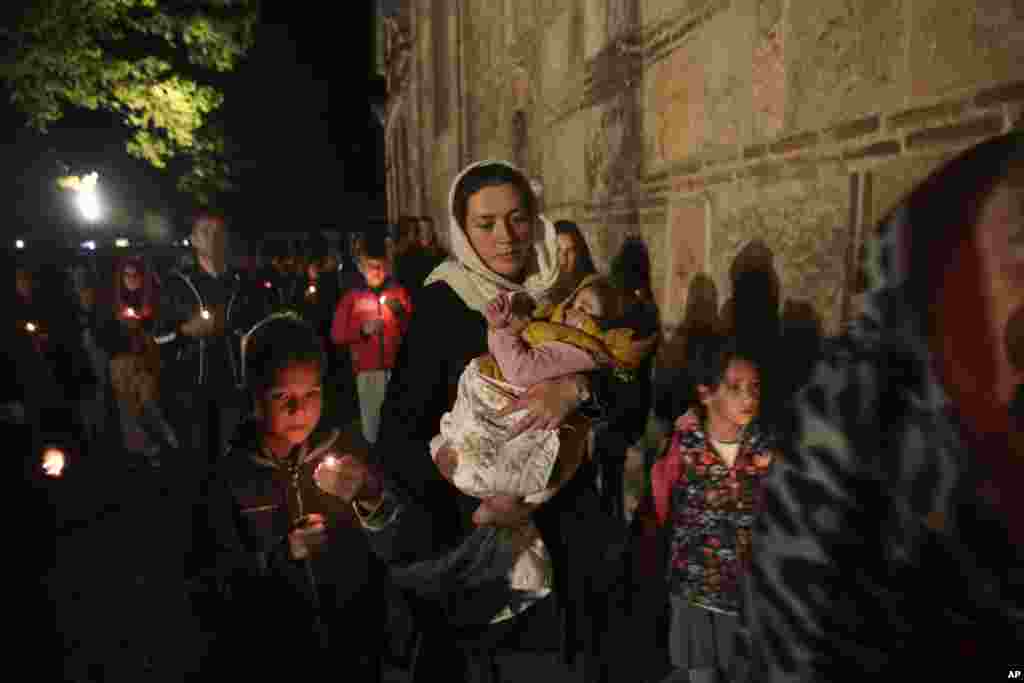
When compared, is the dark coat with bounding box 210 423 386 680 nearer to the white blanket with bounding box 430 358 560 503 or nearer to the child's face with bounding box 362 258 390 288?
the white blanket with bounding box 430 358 560 503

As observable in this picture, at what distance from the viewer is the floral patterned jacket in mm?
2514

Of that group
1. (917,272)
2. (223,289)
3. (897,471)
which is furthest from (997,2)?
(223,289)

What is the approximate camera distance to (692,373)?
3.33 metres

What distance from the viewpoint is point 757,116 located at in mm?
2723

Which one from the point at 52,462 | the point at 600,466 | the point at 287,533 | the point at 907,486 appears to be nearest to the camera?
the point at 907,486

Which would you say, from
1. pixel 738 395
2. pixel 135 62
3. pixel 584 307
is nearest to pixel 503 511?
pixel 584 307

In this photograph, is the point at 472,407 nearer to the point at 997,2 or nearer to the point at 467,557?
the point at 467,557

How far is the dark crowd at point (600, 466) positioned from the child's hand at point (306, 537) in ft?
0.03

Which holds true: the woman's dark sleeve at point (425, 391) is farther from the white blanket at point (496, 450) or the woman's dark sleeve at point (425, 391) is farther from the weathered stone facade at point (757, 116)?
the weathered stone facade at point (757, 116)

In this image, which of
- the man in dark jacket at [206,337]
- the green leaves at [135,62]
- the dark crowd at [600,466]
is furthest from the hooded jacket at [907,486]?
the green leaves at [135,62]

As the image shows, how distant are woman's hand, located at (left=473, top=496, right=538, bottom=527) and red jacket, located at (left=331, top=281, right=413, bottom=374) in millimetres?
3464

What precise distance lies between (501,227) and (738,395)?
1037 millimetres

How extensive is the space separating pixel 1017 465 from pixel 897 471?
118 mm

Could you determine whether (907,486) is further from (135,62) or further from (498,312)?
(135,62)
